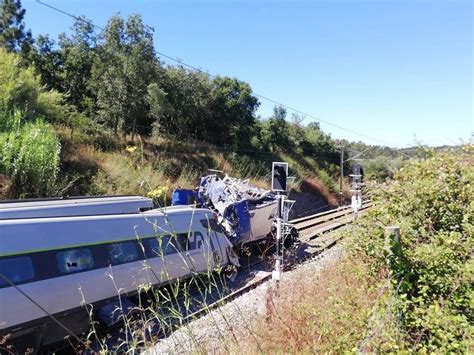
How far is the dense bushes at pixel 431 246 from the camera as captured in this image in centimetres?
353

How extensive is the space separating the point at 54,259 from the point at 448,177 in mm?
6561

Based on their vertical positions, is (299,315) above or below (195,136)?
below

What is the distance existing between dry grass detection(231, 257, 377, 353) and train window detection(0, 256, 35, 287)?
12.5 ft

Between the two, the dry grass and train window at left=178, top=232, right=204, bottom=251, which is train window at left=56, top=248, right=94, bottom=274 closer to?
train window at left=178, top=232, right=204, bottom=251

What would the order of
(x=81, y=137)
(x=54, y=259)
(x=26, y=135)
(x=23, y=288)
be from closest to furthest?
1. (x=23, y=288)
2. (x=54, y=259)
3. (x=26, y=135)
4. (x=81, y=137)

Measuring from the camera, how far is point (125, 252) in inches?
307

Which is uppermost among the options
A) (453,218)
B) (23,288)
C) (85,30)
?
(85,30)

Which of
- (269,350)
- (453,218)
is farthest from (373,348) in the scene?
(453,218)

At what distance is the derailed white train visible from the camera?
228 inches

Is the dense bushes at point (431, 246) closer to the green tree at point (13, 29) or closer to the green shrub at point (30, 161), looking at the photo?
the green shrub at point (30, 161)

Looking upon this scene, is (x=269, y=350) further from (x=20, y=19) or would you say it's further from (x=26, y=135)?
(x=20, y=19)

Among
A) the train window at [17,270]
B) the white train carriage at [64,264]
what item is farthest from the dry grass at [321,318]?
the train window at [17,270]

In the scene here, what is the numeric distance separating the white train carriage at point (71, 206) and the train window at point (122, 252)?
0.87 metres

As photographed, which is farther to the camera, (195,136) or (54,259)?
(195,136)
